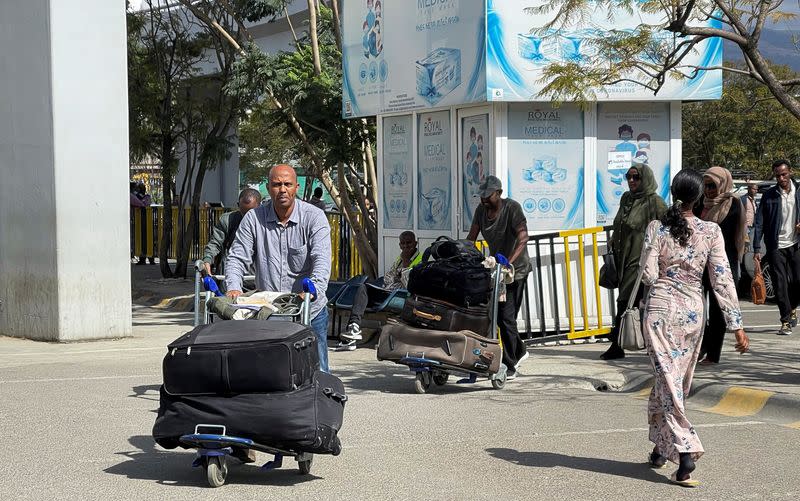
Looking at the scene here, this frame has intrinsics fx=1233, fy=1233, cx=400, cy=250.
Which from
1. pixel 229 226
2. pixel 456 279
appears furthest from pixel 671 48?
pixel 229 226

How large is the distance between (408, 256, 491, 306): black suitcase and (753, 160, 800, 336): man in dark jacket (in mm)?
4909

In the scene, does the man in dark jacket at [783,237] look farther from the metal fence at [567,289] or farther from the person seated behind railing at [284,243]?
the person seated behind railing at [284,243]

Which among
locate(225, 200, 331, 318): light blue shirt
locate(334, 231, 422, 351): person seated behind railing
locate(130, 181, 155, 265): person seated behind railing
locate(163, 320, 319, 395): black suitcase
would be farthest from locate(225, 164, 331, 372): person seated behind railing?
locate(130, 181, 155, 265): person seated behind railing

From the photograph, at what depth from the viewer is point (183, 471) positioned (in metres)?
7.45

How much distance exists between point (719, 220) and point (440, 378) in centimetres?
309

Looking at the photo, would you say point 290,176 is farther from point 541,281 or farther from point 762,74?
point 541,281

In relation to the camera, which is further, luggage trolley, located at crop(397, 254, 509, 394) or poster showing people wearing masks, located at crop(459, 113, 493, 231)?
poster showing people wearing masks, located at crop(459, 113, 493, 231)

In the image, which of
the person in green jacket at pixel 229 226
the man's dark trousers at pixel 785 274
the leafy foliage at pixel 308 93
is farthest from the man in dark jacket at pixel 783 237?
the leafy foliage at pixel 308 93

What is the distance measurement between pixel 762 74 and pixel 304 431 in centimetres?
496

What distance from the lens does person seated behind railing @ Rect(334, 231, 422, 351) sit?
14.0m

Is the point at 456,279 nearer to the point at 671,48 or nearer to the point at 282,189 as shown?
the point at 282,189

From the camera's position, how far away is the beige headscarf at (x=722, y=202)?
11.1 meters

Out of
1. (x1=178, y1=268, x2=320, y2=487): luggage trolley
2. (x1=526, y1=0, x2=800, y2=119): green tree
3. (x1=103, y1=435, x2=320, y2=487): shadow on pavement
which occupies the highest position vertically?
(x1=526, y1=0, x2=800, y2=119): green tree

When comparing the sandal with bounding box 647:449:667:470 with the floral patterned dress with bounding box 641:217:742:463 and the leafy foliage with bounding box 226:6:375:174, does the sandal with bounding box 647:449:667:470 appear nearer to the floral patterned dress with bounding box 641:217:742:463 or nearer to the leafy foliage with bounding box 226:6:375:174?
the floral patterned dress with bounding box 641:217:742:463
